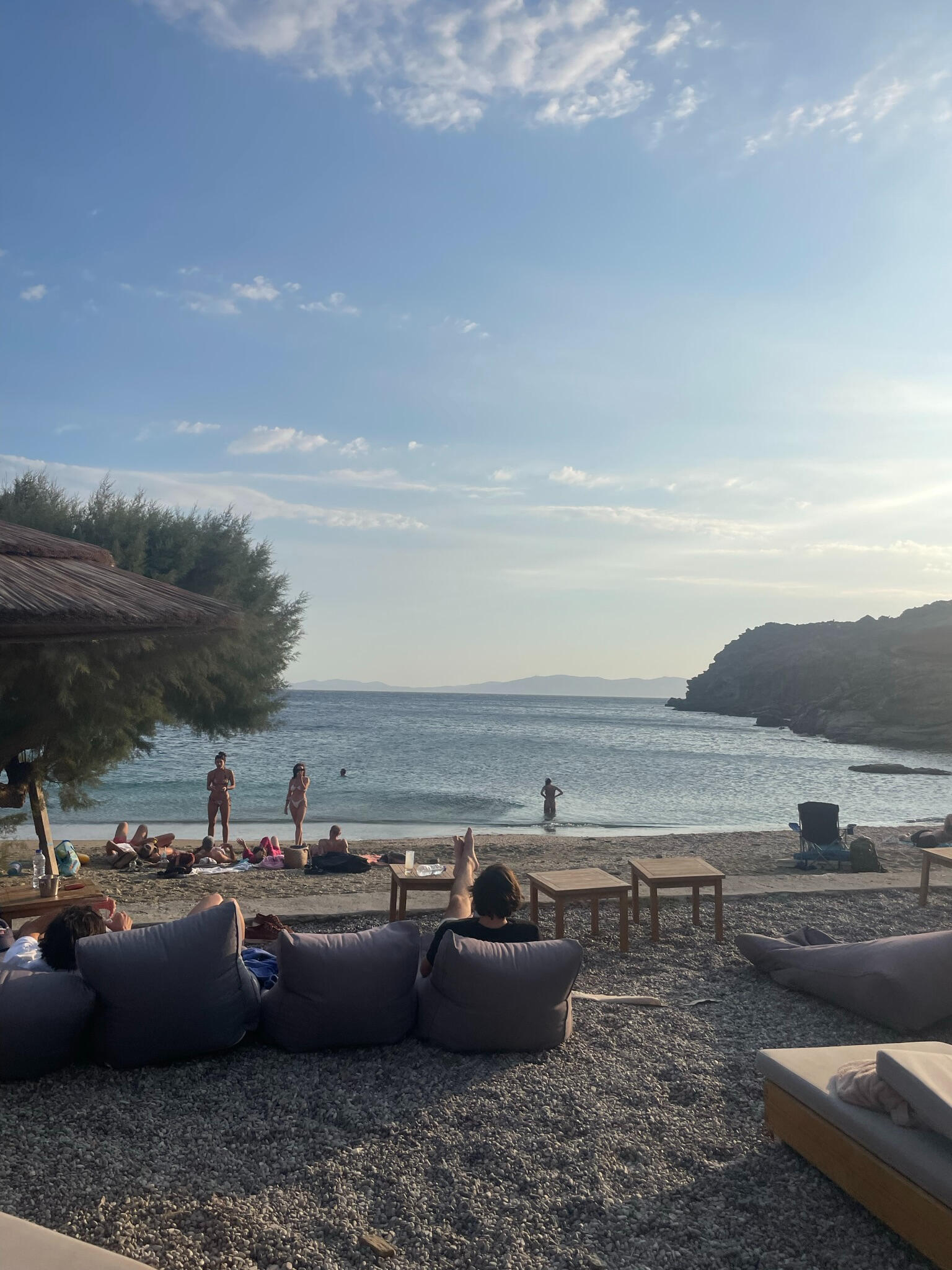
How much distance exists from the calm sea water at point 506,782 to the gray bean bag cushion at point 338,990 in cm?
1264

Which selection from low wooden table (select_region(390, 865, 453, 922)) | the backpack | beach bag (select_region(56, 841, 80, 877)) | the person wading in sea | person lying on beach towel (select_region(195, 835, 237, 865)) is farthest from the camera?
the person wading in sea

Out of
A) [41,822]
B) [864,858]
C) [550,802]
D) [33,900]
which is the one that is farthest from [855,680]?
[33,900]

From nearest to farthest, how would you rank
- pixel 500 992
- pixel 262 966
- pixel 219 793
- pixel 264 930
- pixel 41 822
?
pixel 500 992
pixel 262 966
pixel 264 930
pixel 41 822
pixel 219 793

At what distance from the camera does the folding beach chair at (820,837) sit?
391 inches

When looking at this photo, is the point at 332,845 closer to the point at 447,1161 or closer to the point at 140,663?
the point at 140,663

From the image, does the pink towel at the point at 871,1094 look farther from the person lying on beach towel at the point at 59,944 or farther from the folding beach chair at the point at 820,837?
the folding beach chair at the point at 820,837

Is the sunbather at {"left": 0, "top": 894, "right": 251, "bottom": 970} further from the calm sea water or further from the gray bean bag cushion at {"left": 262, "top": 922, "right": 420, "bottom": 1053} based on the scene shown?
the calm sea water

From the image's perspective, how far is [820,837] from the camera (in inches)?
397

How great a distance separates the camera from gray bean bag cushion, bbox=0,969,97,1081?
11.4 ft

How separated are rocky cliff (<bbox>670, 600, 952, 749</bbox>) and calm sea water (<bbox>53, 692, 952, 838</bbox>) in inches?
152

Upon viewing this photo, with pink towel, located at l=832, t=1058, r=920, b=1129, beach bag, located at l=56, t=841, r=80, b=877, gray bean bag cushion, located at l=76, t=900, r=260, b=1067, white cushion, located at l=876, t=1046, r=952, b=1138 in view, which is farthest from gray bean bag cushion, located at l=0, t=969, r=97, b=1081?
beach bag, located at l=56, t=841, r=80, b=877

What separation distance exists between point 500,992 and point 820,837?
24.3 ft

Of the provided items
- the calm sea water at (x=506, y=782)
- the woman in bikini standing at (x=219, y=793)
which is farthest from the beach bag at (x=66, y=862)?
the calm sea water at (x=506, y=782)

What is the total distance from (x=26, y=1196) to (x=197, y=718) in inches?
391
